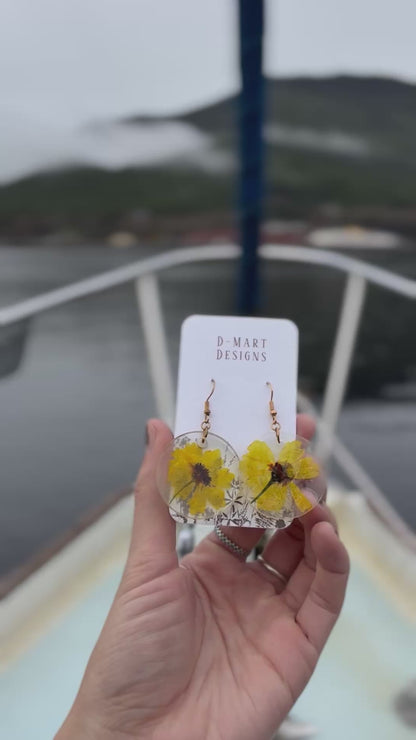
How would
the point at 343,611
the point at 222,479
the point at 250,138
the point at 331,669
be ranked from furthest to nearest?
the point at 250,138 → the point at 343,611 → the point at 331,669 → the point at 222,479

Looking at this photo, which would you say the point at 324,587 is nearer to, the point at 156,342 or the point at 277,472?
the point at 277,472

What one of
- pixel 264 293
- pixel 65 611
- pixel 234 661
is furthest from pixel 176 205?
pixel 234 661

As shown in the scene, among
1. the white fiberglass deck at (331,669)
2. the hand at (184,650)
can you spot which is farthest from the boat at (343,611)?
the hand at (184,650)

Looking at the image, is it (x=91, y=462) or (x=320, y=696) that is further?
(x=91, y=462)

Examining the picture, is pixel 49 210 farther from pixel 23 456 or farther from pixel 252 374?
pixel 252 374

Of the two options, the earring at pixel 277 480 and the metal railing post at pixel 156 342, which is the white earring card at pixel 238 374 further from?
the metal railing post at pixel 156 342

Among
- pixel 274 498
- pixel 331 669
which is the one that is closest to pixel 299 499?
pixel 274 498

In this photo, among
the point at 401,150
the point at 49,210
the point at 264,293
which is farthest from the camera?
the point at 49,210
